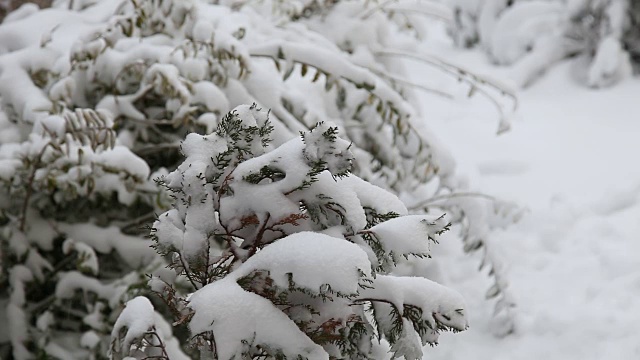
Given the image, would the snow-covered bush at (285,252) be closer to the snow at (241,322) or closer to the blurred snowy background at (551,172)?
the snow at (241,322)

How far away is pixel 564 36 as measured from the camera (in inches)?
210

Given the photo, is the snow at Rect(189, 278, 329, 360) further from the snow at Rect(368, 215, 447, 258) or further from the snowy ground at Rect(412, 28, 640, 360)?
the snowy ground at Rect(412, 28, 640, 360)

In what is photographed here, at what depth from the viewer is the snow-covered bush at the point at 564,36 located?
192 inches

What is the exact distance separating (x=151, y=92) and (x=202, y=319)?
1488 millimetres

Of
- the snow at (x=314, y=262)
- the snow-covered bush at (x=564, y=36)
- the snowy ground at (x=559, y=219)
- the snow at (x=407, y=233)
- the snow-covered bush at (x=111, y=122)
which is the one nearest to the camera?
the snow at (x=314, y=262)

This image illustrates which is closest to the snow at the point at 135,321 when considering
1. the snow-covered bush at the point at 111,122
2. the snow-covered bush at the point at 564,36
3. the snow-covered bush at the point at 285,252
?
the snow-covered bush at the point at 285,252

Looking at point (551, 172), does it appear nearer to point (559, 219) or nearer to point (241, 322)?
point (559, 219)

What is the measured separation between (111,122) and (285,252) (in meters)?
0.95

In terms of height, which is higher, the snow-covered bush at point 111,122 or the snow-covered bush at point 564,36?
the snow-covered bush at point 111,122

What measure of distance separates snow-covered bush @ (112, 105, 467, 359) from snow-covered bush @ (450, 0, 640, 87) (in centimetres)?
414

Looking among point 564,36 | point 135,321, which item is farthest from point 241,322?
point 564,36

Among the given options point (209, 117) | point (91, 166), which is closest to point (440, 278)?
point (209, 117)

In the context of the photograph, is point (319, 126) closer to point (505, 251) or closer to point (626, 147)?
point (505, 251)

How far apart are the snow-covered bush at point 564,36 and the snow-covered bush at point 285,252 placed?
163 inches
